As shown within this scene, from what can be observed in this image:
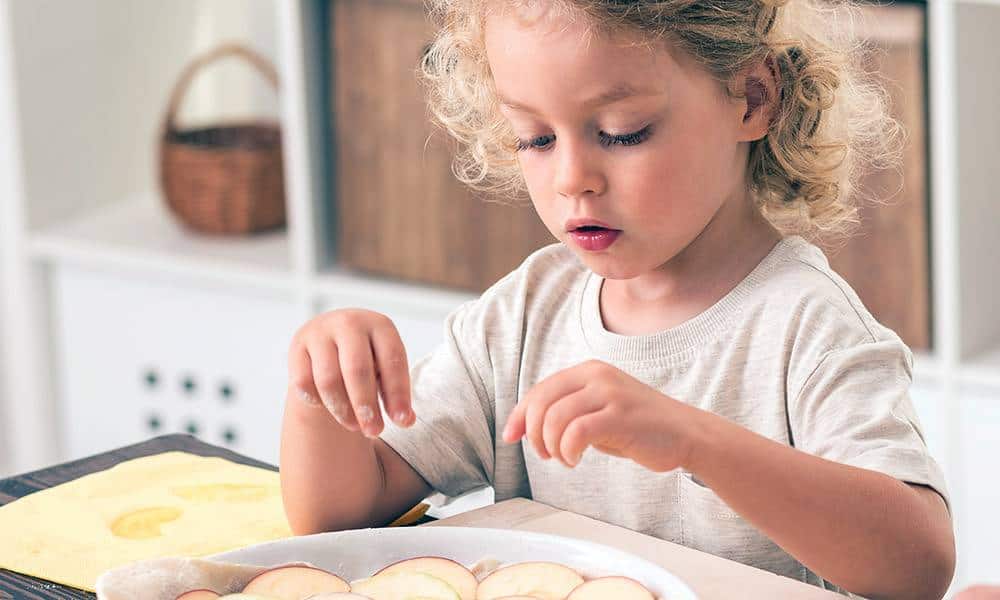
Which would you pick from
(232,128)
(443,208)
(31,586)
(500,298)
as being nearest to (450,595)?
(31,586)

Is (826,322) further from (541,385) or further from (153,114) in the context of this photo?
(153,114)

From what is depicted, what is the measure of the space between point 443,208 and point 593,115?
1.18 metres

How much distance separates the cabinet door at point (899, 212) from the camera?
1.69 meters

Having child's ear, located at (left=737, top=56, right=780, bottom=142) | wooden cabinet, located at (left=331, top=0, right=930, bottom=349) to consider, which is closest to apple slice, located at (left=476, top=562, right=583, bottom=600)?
child's ear, located at (left=737, top=56, right=780, bottom=142)

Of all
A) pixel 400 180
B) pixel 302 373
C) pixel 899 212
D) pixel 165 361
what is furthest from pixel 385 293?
pixel 302 373

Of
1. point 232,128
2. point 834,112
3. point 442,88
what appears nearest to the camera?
point 834,112

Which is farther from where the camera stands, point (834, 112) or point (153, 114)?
point (153, 114)

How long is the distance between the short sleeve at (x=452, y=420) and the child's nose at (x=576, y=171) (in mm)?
219

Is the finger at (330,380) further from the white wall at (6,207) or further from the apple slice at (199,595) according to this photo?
the white wall at (6,207)

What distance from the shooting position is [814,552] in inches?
31.9

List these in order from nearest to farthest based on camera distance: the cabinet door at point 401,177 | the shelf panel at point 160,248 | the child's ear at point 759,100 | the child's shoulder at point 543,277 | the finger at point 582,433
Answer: the finger at point 582,433 < the child's ear at point 759,100 < the child's shoulder at point 543,277 < the cabinet door at point 401,177 < the shelf panel at point 160,248

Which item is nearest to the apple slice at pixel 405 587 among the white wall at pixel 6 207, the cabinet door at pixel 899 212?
the cabinet door at pixel 899 212

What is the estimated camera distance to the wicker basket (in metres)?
2.31

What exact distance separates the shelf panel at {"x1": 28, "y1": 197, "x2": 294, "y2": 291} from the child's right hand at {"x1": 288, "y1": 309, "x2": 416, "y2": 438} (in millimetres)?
1342
